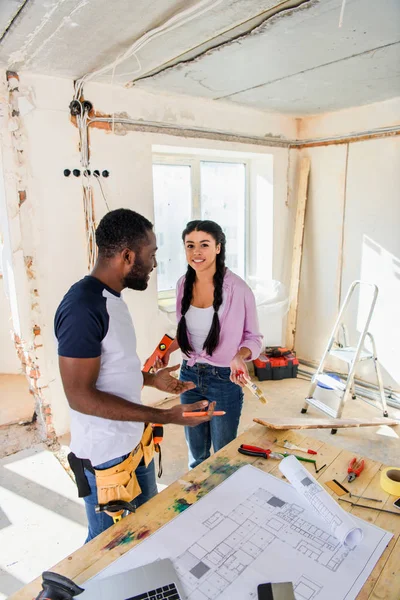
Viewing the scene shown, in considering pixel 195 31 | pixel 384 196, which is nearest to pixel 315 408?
pixel 384 196

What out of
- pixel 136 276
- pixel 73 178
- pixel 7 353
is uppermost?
pixel 73 178

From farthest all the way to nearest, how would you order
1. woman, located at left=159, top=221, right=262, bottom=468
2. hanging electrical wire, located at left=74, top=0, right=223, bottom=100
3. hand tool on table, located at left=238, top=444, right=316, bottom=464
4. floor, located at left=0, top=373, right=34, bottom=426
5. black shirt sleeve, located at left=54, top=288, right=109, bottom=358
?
floor, located at left=0, top=373, right=34, bottom=426 < woman, located at left=159, top=221, right=262, bottom=468 < hanging electrical wire, located at left=74, top=0, right=223, bottom=100 < hand tool on table, located at left=238, top=444, right=316, bottom=464 < black shirt sleeve, located at left=54, top=288, right=109, bottom=358

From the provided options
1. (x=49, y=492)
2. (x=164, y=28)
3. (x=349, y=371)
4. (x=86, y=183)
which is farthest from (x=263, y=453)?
(x=86, y=183)

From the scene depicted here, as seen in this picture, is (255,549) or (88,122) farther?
(88,122)

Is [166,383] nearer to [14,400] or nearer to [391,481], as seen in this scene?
[391,481]

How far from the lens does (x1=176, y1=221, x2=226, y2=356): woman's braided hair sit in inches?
71.7

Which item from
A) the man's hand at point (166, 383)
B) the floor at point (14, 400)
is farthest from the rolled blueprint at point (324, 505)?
the floor at point (14, 400)

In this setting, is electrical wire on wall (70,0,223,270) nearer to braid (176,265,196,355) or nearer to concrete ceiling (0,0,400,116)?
concrete ceiling (0,0,400,116)

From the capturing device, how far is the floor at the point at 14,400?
319 cm

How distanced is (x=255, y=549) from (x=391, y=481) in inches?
19.4

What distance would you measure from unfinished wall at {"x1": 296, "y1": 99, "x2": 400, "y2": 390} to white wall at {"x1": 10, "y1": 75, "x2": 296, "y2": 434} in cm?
113

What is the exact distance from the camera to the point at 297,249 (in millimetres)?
4082

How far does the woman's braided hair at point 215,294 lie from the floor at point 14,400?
192cm

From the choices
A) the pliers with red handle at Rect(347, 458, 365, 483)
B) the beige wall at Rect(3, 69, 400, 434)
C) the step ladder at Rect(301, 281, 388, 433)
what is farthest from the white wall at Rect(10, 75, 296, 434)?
the pliers with red handle at Rect(347, 458, 365, 483)
